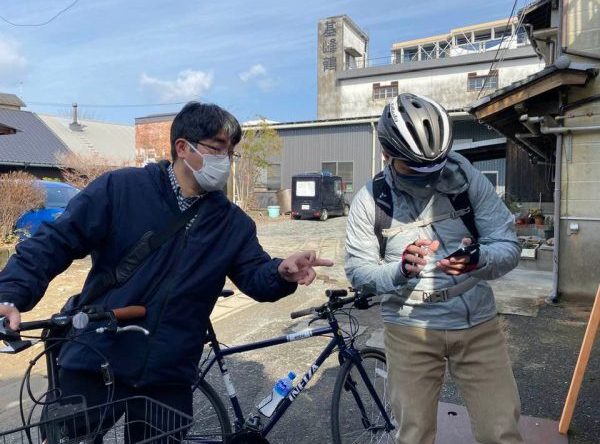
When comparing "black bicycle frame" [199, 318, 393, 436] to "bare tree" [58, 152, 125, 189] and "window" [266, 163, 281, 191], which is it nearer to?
"bare tree" [58, 152, 125, 189]

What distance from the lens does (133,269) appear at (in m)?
1.92

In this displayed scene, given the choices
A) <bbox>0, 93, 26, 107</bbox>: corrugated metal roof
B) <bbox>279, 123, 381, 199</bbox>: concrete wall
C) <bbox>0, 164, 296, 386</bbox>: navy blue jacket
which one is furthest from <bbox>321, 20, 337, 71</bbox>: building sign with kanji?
<bbox>0, 164, 296, 386</bbox>: navy blue jacket

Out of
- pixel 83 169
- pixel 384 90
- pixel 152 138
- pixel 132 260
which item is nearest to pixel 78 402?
pixel 132 260

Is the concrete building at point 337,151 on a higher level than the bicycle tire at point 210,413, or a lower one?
higher

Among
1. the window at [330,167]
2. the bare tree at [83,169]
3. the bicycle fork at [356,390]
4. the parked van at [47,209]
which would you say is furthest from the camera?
the window at [330,167]

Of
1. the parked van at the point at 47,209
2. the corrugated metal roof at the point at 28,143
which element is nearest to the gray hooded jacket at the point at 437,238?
the parked van at the point at 47,209

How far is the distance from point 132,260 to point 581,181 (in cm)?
698

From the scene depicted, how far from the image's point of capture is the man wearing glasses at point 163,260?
1.87 meters

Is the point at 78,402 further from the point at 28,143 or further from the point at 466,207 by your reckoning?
the point at 28,143

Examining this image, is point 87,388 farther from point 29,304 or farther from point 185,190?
point 185,190

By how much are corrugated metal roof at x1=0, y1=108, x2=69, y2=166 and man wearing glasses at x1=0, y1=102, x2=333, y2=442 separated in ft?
79.5

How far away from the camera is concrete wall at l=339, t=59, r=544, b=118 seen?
90.4ft

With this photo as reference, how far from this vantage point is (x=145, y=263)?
1921mm

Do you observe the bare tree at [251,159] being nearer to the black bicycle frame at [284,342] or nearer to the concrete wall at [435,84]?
the concrete wall at [435,84]
